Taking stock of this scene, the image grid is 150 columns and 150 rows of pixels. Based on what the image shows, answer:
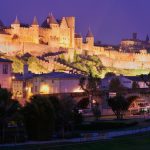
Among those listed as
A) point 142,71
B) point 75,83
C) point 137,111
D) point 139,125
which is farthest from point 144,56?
point 139,125

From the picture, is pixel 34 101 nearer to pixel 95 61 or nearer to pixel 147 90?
pixel 147 90

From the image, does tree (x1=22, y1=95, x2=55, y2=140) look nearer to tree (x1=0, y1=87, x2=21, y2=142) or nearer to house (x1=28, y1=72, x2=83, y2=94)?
tree (x1=0, y1=87, x2=21, y2=142)

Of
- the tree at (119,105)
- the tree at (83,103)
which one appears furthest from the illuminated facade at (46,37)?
the tree at (119,105)

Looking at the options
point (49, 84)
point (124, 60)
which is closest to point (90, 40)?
point (124, 60)

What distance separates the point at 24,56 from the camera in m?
108

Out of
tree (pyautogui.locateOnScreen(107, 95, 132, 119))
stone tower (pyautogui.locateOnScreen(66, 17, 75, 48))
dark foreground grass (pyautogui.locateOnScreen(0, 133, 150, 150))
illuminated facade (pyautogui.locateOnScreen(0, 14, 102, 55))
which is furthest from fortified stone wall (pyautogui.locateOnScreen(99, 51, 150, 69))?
dark foreground grass (pyautogui.locateOnScreen(0, 133, 150, 150))

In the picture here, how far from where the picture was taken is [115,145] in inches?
1014

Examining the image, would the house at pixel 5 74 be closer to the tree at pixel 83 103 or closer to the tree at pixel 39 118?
the tree at pixel 83 103

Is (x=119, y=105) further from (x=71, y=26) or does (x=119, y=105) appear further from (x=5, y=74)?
(x=71, y=26)

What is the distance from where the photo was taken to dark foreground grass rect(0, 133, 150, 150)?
2327cm

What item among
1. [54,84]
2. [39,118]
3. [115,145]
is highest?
[54,84]

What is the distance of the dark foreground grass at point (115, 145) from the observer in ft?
76.3

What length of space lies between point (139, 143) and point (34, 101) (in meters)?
5.08

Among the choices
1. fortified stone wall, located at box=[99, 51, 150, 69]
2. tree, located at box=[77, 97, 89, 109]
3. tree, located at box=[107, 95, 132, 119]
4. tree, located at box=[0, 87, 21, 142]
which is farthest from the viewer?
fortified stone wall, located at box=[99, 51, 150, 69]
